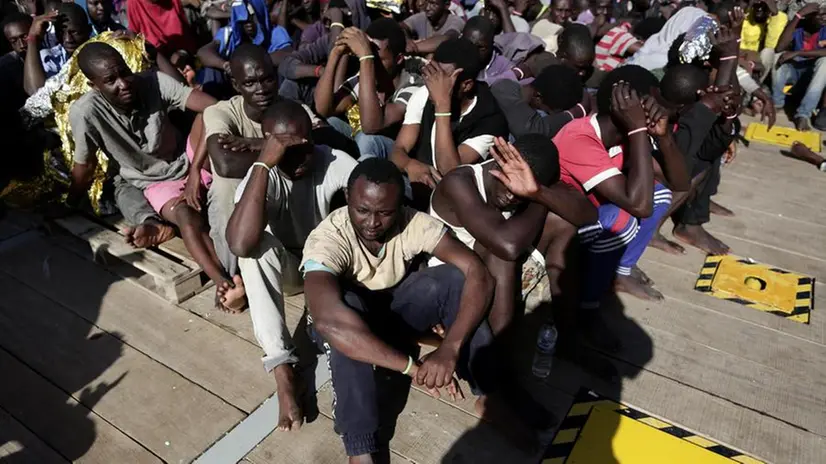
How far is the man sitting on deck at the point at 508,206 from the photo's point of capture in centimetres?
231

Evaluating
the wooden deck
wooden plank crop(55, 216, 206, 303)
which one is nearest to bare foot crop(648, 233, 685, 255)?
the wooden deck

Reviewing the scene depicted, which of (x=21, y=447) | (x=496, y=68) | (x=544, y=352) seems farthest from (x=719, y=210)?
(x=21, y=447)

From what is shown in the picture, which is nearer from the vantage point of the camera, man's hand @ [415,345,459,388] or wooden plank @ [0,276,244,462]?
man's hand @ [415,345,459,388]

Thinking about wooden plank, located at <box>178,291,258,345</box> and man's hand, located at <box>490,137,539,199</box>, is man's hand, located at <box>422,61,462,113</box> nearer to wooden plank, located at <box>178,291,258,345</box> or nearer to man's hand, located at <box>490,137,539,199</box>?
man's hand, located at <box>490,137,539,199</box>

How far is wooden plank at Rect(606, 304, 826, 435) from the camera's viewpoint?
248cm

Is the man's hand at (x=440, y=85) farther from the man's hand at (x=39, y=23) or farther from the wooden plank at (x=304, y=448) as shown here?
the man's hand at (x=39, y=23)

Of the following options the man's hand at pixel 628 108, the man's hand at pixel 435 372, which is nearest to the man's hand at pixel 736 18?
the man's hand at pixel 628 108

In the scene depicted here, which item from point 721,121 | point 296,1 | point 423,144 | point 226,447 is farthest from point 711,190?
point 296,1

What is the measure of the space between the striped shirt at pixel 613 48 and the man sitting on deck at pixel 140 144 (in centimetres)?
397

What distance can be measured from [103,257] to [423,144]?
2001 millimetres

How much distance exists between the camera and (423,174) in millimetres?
3121

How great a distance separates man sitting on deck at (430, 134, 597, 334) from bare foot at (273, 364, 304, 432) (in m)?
0.91

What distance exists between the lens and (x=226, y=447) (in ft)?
7.28

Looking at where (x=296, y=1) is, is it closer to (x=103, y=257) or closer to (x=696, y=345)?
(x=103, y=257)
